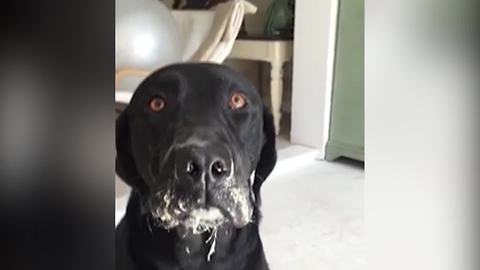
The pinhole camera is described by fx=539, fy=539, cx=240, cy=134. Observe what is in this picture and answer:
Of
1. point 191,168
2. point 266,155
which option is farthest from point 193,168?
point 266,155

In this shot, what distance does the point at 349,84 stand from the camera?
1.99ft

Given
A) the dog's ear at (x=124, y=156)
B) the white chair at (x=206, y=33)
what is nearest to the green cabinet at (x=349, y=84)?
the white chair at (x=206, y=33)

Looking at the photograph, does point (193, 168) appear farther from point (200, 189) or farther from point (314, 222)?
point (314, 222)

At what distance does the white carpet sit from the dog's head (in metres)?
0.04

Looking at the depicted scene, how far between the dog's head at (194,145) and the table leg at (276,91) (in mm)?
19

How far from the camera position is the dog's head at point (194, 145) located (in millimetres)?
497

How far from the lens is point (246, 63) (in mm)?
580

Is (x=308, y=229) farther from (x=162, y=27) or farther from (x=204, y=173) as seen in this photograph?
(x=162, y=27)

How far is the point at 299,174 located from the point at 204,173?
165 millimetres

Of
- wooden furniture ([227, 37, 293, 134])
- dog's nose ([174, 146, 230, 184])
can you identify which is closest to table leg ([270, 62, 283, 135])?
wooden furniture ([227, 37, 293, 134])

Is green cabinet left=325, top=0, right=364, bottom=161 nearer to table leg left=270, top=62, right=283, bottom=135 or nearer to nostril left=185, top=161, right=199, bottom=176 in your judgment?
table leg left=270, top=62, right=283, bottom=135

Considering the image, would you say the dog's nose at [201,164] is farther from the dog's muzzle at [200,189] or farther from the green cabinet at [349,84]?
the green cabinet at [349,84]

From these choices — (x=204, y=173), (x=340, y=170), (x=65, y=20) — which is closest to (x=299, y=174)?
(x=340, y=170)

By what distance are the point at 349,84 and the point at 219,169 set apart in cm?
20
